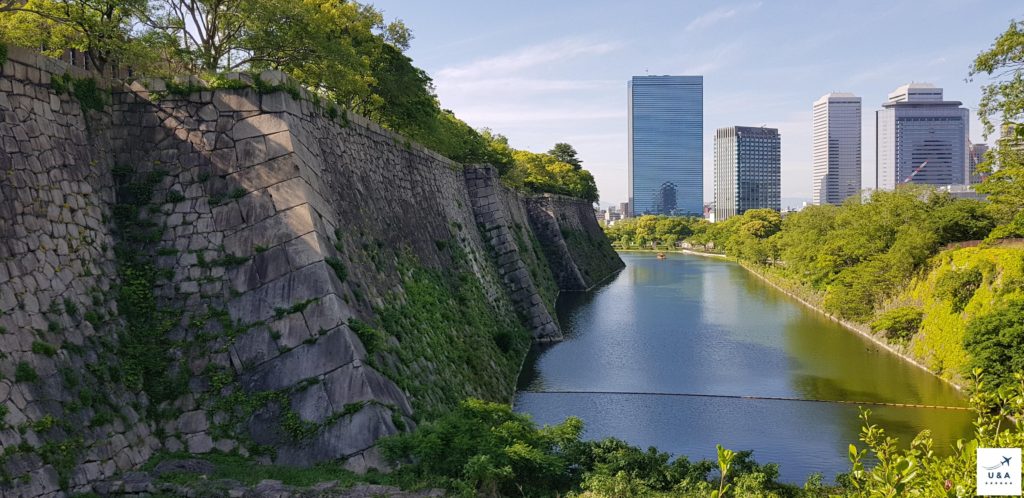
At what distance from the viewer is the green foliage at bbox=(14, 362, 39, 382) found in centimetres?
759

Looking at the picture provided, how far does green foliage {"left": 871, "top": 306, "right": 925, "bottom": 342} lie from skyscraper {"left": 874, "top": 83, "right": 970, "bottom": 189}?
193 meters

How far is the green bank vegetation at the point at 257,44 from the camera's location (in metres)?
12.3

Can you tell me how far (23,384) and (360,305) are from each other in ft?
15.9

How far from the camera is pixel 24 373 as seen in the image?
7645 millimetres

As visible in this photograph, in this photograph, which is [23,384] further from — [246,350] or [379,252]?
[379,252]

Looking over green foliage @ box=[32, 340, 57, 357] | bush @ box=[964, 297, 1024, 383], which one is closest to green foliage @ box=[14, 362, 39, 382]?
green foliage @ box=[32, 340, 57, 357]

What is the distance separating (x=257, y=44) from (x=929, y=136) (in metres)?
218

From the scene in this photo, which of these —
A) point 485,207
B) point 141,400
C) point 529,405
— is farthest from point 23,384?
point 485,207

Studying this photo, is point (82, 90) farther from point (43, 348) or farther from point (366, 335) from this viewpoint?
point (366, 335)

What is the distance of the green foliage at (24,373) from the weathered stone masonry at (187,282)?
0.02 meters

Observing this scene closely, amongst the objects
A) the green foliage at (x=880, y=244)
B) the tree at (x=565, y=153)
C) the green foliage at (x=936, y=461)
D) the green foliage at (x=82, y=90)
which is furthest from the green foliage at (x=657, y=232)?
the green foliage at (x=936, y=461)

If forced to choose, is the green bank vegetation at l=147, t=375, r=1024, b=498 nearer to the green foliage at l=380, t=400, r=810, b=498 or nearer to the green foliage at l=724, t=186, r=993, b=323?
the green foliage at l=380, t=400, r=810, b=498

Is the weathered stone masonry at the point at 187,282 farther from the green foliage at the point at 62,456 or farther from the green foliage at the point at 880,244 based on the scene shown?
the green foliage at the point at 880,244

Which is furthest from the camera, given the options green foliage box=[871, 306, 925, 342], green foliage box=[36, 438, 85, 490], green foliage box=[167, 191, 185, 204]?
green foliage box=[871, 306, 925, 342]
